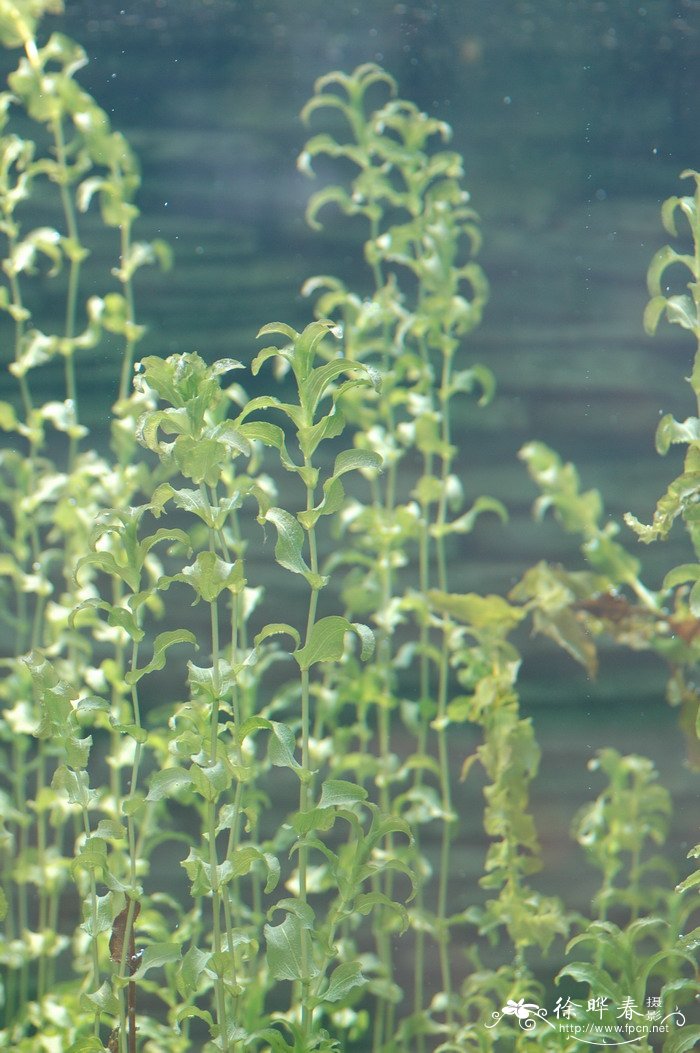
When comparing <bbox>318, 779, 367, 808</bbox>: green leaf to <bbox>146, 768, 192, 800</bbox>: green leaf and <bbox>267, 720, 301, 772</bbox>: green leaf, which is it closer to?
<bbox>267, 720, 301, 772</bbox>: green leaf

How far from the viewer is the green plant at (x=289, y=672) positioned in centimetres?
108

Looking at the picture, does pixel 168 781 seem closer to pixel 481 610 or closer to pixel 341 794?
pixel 341 794

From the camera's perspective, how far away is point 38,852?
5.50 feet

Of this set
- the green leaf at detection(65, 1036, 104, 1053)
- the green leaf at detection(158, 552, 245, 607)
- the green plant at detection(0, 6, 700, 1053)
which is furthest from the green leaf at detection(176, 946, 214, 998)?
the green leaf at detection(158, 552, 245, 607)

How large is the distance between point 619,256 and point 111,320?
0.87 meters

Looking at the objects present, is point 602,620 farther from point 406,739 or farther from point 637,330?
point 637,330

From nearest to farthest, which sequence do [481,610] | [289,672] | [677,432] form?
[677,432], [481,610], [289,672]

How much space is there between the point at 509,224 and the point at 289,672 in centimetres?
87

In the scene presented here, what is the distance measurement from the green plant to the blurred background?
0.07 meters

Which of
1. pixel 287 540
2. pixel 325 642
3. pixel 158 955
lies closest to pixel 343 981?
pixel 158 955

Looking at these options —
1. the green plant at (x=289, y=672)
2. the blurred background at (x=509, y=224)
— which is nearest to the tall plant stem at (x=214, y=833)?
the green plant at (x=289, y=672)

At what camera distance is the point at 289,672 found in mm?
1810

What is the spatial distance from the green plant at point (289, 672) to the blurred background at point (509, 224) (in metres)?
0.07

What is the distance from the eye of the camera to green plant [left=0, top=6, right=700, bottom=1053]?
1.08m
